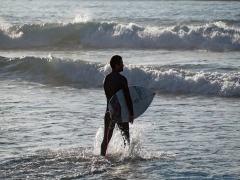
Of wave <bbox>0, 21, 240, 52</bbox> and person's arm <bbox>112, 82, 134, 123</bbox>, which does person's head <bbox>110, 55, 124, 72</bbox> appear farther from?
wave <bbox>0, 21, 240, 52</bbox>

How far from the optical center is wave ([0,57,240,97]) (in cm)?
1592

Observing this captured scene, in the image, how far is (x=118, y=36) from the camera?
29.7 meters

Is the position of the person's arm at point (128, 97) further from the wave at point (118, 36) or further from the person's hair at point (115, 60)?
the wave at point (118, 36)

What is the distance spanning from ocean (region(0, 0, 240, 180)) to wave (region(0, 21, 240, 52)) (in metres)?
0.05

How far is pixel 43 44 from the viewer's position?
30266 mm

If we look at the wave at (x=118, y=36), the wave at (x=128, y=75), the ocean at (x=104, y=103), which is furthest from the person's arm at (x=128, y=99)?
the wave at (x=118, y=36)

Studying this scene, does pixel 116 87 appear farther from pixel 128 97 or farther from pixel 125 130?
pixel 125 130

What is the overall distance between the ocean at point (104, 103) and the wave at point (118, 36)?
5 centimetres

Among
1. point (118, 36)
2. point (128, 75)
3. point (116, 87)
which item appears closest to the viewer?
point (116, 87)

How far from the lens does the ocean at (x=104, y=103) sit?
8976 mm

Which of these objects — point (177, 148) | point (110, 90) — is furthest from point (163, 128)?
point (110, 90)

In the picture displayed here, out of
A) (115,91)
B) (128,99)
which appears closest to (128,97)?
(128,99)

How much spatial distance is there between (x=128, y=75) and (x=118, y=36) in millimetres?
12106

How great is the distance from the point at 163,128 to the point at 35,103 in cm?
378
